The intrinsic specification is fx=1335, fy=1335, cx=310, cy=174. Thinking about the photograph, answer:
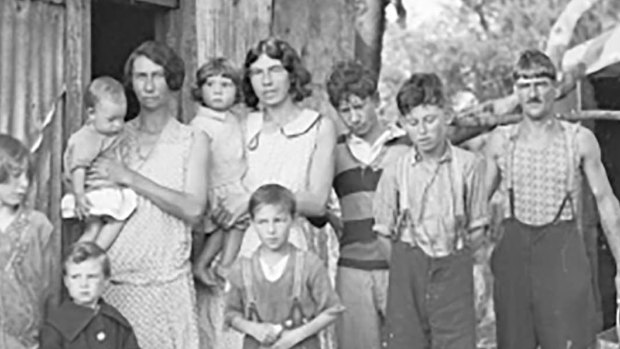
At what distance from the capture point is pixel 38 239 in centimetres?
498

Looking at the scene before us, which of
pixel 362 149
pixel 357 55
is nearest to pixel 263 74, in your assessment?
pixel 362 149

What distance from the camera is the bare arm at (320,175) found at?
17.1ft

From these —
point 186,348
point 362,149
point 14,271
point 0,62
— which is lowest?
point 186,348

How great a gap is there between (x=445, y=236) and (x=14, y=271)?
1.62m

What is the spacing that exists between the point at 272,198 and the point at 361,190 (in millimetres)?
802

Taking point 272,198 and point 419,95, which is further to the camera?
point 419,95

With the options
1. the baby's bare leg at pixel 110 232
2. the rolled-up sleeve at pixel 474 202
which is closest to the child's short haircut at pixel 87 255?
the baby's bare leg at pixel 110 232

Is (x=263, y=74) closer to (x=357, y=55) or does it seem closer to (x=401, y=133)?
(x=401, y=133)

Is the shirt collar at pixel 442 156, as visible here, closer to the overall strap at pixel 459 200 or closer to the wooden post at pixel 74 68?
the overall strap at pixel 459 200

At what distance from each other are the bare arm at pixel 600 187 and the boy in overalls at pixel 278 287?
1196 millimetres

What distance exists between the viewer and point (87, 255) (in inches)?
192

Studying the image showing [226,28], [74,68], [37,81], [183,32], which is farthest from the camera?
[183,32]

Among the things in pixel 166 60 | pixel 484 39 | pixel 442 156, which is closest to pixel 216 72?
pixel 166 60

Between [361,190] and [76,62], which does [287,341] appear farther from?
[76,62]
